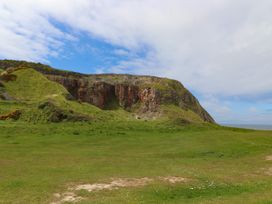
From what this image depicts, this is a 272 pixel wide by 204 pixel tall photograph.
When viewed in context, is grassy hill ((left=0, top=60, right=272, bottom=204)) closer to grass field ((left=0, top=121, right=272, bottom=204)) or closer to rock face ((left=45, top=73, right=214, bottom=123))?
grass field ((left=0, top=121, right=272, bottom=204))

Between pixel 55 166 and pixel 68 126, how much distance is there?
2814cm

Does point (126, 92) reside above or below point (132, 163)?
above

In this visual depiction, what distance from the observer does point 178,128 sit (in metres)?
61.3

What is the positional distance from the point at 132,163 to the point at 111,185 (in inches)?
344

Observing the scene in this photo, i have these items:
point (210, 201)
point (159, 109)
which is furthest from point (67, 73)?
point (210, 201)

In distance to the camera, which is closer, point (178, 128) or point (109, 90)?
point (178, 128)

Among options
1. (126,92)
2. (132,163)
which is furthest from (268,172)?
(126,92)

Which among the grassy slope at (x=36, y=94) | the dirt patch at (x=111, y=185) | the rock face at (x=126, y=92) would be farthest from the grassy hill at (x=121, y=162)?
the rock face at (x=126, y=92)

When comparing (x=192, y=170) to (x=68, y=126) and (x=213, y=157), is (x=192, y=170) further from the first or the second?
(x=68, y=126)

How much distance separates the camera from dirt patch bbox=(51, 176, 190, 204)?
2006 cm

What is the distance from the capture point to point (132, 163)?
105 ft

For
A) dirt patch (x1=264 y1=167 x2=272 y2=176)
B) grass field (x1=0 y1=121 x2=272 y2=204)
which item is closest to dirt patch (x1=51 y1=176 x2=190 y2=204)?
grass field (x1=0 y1=121 x2=272 y2=204)

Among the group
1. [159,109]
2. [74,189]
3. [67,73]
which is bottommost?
[74,189]

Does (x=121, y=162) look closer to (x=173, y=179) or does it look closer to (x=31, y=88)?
(x=173, y=179)
